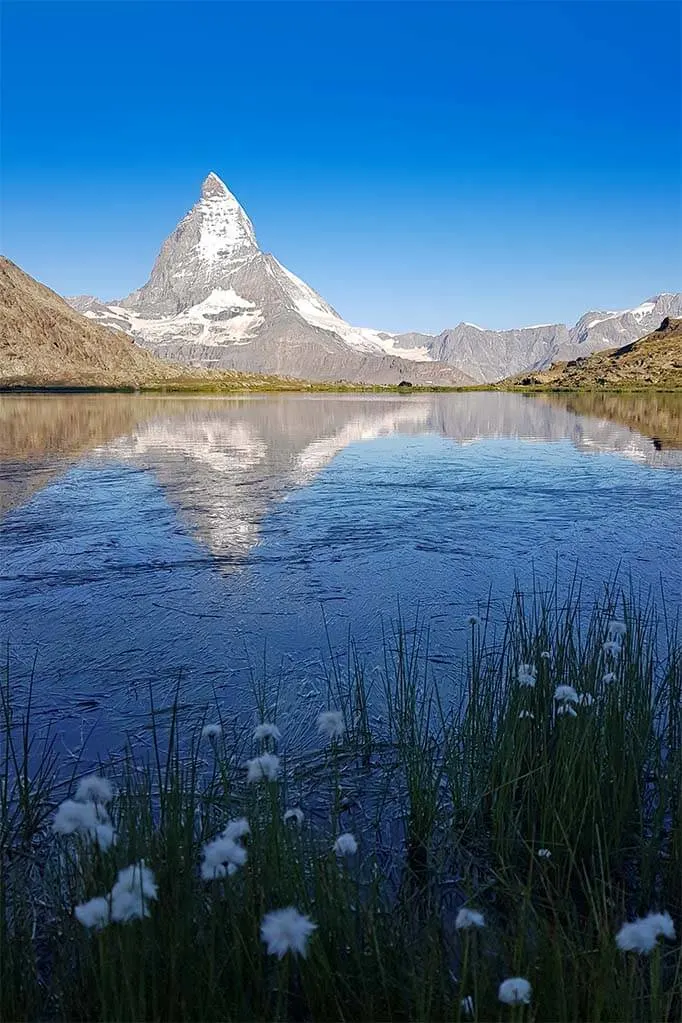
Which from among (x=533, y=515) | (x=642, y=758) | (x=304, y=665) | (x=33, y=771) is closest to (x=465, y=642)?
(x=304, y=665)

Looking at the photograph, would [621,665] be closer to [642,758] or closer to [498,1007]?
[642,758]

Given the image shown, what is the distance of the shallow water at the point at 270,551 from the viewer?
21.7ft

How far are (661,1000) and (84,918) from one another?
2.00 metres

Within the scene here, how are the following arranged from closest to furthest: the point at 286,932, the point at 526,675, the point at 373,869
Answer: the point at 286,932
the point at 373,869
the point at 526,675

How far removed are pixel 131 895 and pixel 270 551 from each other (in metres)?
8.62

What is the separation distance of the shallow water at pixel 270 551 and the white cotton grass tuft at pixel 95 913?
300 cm

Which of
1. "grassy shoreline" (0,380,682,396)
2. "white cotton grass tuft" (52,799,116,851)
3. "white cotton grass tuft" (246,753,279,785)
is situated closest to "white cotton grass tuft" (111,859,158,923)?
"white cotton grass tuft" (52,799,116,851)

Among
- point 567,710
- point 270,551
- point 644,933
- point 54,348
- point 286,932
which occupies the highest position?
point 54,348

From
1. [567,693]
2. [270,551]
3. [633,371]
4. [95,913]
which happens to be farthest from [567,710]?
[633,371]

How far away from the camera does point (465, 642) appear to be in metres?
6.95

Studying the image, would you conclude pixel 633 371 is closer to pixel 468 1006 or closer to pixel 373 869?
pixel 373 869

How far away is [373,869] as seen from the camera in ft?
10.6

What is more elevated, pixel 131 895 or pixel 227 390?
pixel 227 390

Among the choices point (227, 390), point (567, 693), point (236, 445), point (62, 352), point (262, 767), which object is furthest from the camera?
point (62, 352)
